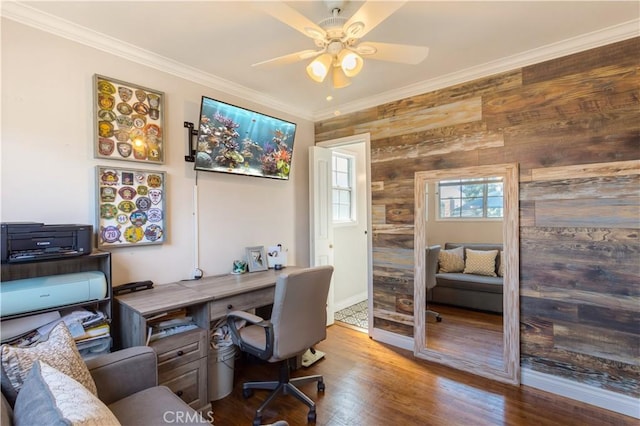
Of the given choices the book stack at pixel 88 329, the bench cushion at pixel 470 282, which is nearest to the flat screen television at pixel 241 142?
the book stack at pixel 88 329

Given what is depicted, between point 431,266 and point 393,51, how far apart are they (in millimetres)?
1981

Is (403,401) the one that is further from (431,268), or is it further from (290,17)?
(290,17)

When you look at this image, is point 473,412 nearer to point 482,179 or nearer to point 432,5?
point 482,179

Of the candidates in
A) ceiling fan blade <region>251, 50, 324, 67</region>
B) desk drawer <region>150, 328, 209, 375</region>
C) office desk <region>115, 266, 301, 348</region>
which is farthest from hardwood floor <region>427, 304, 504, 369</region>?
ceiling fan blade <region>251, 50, 324, 67</region>

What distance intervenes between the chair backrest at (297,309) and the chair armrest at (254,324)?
33 millimetres

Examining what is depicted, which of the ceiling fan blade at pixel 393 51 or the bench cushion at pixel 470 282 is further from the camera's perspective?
the bench cushion at pixel 470 282

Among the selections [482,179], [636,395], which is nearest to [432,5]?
[482,179]

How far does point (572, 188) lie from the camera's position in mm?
2201

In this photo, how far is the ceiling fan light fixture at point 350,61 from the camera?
1730mm

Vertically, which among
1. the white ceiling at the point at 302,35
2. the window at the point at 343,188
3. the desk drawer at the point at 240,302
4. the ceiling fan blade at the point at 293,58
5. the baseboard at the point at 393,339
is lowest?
the baseboard at the point at 393,339

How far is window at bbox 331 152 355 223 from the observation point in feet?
14.4

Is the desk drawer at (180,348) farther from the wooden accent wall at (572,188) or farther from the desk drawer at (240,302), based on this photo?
the wooden accent wall at (572,188)

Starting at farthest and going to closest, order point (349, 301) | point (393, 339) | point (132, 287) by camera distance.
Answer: point (349, 301) < point (393, 339) < point (132, 287)

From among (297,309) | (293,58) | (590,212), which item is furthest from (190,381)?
(590,212)
